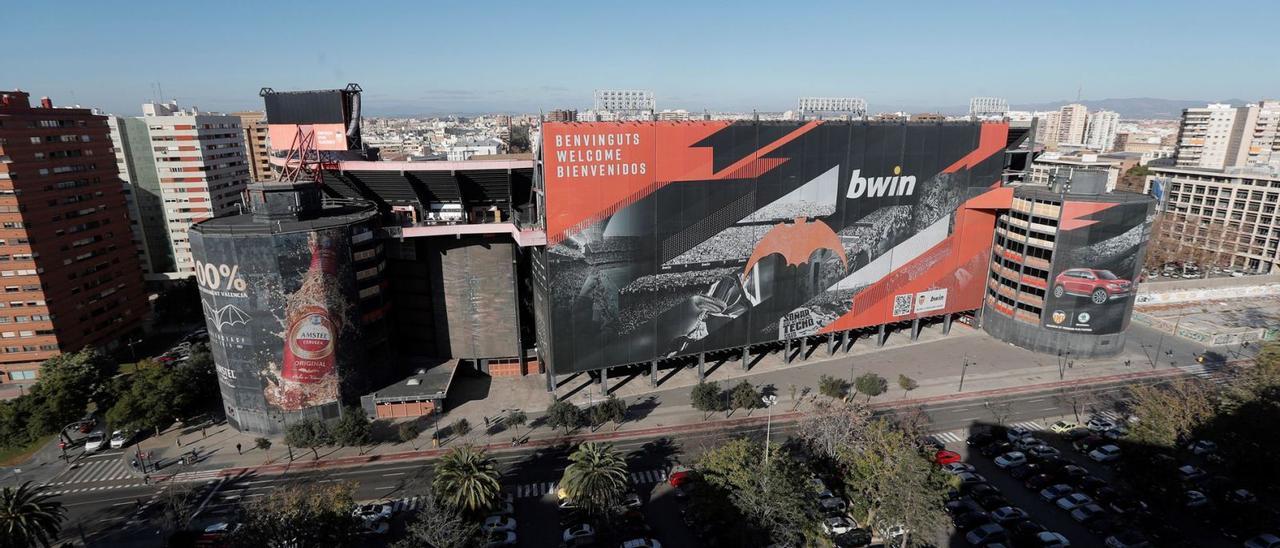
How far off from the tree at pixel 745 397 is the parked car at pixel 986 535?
2172 cm

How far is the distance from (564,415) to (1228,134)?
21891 centimetres

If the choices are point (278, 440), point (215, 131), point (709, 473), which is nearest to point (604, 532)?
point (709, 473)

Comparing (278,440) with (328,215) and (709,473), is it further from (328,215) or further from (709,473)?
(709,473)

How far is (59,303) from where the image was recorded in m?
72.1

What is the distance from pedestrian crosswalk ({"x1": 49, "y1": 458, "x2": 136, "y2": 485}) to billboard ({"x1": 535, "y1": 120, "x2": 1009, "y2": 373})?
38.4m

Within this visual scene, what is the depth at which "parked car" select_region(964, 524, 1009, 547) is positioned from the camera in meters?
41.2

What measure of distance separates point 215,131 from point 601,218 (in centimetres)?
9458

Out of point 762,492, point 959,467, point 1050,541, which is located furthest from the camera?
point 959,467

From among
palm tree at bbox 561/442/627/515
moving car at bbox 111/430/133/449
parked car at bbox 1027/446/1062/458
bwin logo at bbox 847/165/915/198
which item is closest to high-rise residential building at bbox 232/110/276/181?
moving car at bbox 111/430/133/449

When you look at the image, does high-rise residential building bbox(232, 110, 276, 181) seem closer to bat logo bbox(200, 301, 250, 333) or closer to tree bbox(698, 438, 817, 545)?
bat logo bbox(200, 301, 250, 333)

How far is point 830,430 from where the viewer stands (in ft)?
153

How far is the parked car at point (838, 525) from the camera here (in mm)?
42312

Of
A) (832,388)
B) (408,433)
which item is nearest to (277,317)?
(408,433)

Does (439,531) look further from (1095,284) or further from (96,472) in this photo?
(1095,284)
